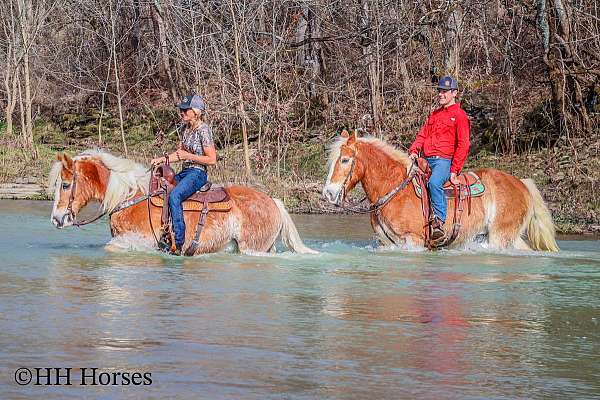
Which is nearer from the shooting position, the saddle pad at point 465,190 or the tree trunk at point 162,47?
the saddle pad at point 465,190

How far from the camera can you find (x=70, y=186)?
38.7 ft

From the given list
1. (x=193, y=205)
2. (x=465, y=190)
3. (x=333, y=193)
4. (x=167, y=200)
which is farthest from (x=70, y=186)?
(x=465, y=190)

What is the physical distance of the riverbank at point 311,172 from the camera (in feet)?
58.4

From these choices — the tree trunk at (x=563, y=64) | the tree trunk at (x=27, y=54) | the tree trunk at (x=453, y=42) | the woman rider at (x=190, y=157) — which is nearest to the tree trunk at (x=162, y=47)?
the tree trunk at (x=27, y=54)

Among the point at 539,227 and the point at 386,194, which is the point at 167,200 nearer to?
the point at 386,194

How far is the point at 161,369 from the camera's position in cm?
702

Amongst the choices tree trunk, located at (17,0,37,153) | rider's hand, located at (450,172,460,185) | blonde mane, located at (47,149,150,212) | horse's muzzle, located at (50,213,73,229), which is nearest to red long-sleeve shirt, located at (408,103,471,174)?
rider's hand, located at (450,172,460,185)

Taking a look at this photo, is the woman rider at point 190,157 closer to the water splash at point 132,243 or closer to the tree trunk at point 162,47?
the water splash at point 132,243

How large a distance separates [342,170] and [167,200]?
6.73 feet

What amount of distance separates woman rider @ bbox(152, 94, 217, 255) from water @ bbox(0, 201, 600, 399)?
502 millimetres

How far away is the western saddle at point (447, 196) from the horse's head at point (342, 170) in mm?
675

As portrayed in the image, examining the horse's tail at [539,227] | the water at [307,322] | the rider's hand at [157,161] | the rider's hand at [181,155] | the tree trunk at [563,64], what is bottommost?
the water at [307,322]

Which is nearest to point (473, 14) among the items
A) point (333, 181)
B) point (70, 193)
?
point (333, 181)

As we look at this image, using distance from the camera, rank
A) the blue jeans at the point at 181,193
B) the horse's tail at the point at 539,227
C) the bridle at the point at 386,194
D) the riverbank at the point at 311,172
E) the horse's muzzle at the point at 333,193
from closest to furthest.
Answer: the blue jeans at the point at 181,193, the horse's muzzle at the point at 333,193, the bridle at the point at 386,194, the horse's tail at the point at 539,227, the riverbank at the point at 311,172
